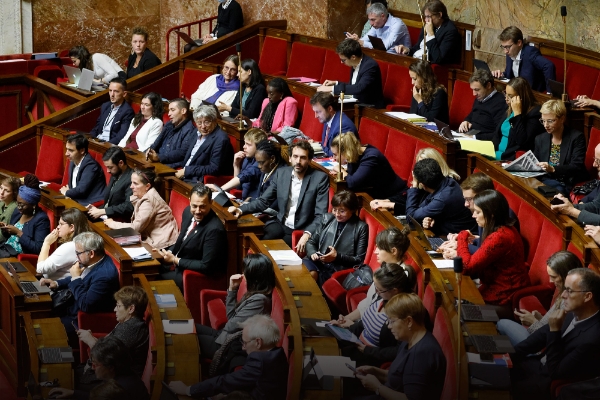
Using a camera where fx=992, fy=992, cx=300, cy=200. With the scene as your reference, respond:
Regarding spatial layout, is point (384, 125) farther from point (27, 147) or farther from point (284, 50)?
point (27, 147)

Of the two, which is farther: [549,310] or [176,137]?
[176,137]

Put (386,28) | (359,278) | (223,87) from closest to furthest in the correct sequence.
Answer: (359,278)
(223,87)
(386,28)

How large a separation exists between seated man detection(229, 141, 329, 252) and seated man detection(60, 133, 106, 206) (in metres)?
0.84

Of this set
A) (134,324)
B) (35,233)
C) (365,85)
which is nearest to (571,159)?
(365,85)

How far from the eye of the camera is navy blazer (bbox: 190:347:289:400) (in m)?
2.23

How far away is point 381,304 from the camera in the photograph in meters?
2.46

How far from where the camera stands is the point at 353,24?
5172 mm

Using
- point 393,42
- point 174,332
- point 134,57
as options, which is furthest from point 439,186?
point 134,57

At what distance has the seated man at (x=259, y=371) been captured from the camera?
2.23 m

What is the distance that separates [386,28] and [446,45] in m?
0.48

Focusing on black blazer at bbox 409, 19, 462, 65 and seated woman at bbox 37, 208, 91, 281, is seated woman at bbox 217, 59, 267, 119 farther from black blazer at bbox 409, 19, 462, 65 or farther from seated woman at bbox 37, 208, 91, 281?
seated woman at bbox 37, 208, 91, 281

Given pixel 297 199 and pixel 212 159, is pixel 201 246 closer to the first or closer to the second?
pixel 297 199

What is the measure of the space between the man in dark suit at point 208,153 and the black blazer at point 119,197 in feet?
0.82

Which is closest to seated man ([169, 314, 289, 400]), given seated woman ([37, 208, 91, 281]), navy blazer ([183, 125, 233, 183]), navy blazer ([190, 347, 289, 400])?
navy blazer ([190, 347, 289, 400])
